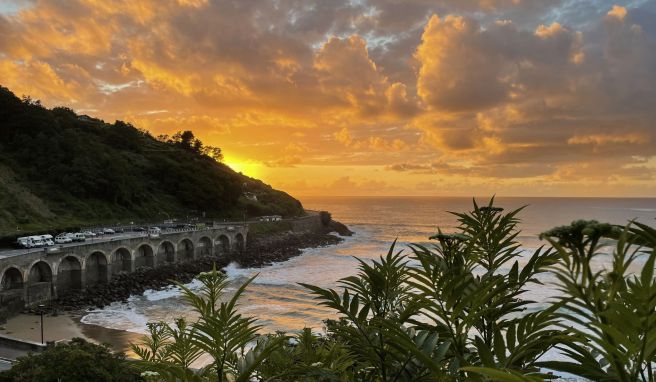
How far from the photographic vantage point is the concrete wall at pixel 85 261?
33.4 metres

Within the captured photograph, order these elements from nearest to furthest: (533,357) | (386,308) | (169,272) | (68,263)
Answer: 1. (533,357)
2. (386,308)
3. (68,263)
4. (169,272)

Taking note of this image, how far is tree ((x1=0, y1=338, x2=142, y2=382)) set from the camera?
12.4 metres

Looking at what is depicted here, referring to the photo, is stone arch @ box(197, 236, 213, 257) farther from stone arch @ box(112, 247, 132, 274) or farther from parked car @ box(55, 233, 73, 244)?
parked car @ box(55, 233, 73, 244)

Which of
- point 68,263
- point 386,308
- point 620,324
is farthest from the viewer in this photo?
point 68,263

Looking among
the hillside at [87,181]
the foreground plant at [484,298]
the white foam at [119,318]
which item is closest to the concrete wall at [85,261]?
the white foam at [119,318]

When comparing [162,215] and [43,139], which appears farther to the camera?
[162,215]

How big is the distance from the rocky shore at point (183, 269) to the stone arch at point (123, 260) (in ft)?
3.38

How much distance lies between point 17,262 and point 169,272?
17562 millimetres

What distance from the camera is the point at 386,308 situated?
384 cm

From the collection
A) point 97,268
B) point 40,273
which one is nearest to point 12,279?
point 40,273

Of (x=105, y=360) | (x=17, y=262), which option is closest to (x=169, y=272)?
(x=17, y=262)

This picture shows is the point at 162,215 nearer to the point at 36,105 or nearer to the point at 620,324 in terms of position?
the point at 36,105

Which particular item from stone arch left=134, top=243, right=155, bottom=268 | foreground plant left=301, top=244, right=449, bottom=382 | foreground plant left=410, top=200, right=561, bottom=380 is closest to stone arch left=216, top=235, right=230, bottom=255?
stone arch left=134, top=243, right=155, bottom=268

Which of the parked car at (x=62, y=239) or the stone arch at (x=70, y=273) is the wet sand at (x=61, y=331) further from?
the parked car at (x=62, y=239)
